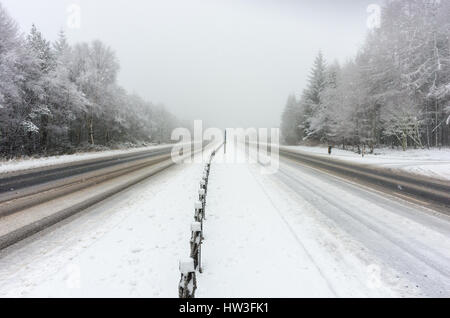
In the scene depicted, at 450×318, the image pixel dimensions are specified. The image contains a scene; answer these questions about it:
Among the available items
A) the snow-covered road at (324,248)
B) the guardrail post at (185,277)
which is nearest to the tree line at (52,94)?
the snow-covered road at (324,248)

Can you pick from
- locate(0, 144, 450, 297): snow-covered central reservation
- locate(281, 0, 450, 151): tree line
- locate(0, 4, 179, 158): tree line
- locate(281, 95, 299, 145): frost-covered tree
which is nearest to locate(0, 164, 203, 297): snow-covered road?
locate(0, 144, 450, 297): snow-covered central reservation

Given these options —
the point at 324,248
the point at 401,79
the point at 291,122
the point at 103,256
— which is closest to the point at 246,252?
the point at 324,248

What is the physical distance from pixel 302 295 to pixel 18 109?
2580cm

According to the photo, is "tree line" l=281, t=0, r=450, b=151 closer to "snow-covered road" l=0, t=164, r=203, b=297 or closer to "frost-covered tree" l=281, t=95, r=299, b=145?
"frost-covered tree" l=281, t=95, r=299, b=145

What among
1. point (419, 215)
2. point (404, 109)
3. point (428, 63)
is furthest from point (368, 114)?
point (419, 215)

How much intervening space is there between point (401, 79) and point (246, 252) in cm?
2705

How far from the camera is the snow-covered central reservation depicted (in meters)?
3.16

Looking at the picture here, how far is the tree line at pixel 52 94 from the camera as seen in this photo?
709 inches

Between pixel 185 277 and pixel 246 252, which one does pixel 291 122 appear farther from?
pixel 185 277

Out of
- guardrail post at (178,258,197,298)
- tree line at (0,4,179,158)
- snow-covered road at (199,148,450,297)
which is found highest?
tree line at (0,4,179,158)

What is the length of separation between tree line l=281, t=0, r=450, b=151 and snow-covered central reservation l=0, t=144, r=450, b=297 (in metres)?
20.3

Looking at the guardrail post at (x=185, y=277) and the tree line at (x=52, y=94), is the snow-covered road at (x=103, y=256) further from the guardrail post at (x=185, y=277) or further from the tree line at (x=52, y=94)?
the tree line at (x=52, y=94)

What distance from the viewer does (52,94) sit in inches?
870
